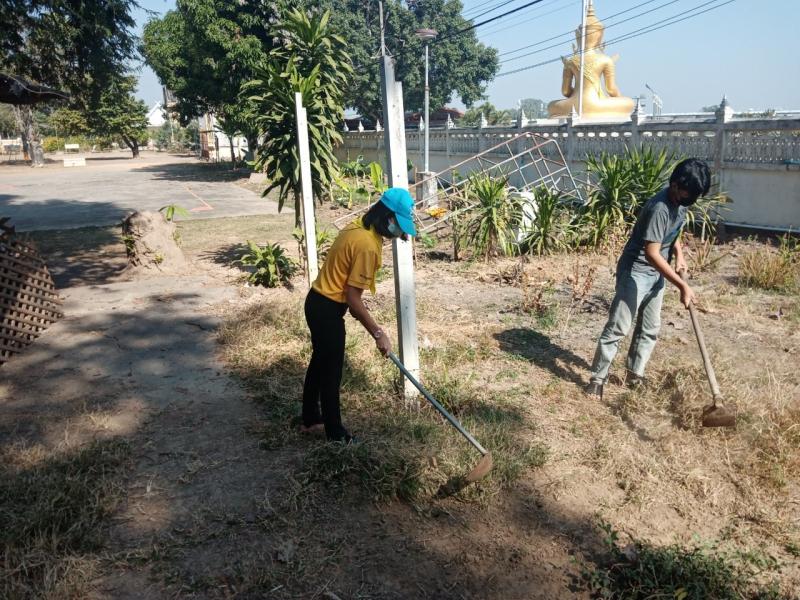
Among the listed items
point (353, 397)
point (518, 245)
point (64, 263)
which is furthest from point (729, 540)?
point (64, 263)

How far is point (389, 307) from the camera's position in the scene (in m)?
6.74

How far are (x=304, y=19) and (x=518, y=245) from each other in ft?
14.0

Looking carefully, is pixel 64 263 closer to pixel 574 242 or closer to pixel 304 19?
pixel 304 19

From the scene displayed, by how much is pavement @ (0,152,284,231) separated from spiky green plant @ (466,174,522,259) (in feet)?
26.4

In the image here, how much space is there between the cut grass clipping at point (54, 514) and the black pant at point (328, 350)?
1198mm

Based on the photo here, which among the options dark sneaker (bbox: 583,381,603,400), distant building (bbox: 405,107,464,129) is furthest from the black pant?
distant building (bbox: 405,107,464,129)

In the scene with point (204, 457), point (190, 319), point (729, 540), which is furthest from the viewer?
point (190, 319)

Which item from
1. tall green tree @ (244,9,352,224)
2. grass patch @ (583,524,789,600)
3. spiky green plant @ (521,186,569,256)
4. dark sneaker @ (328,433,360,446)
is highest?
tall green tree @ (244,9,352,224)

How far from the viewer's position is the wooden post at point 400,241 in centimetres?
390

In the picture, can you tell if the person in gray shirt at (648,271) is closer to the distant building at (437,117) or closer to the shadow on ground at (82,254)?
the shadow on ground at (82,254)

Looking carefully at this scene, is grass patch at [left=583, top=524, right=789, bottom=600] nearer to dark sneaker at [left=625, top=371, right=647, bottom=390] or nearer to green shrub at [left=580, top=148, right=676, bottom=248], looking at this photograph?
dark sneaker at [left=625, top=371, right=647, bottom=390]

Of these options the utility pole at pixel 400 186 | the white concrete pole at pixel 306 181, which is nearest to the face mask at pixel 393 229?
the utility pole at pixel 400 186

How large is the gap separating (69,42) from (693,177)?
29.7ft

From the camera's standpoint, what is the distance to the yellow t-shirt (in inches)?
132
